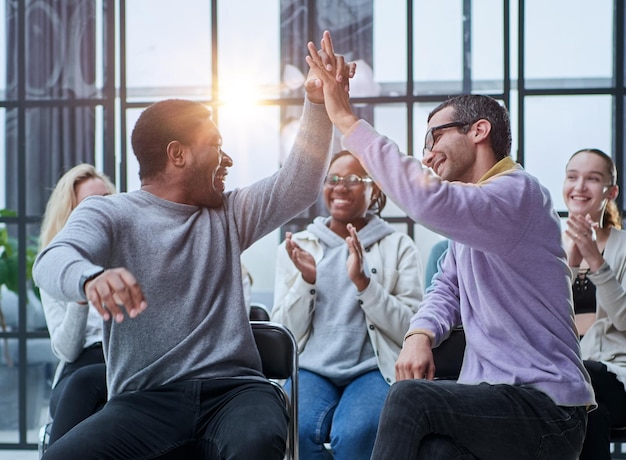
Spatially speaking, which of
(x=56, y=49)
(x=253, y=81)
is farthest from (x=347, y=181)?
(x=56, y=49)

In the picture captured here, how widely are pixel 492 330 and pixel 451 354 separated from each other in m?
0.46

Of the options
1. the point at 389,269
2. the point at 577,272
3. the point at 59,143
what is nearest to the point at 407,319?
the point at 389,269

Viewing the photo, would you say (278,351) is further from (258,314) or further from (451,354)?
(258,314)

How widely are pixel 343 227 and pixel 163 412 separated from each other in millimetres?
1311

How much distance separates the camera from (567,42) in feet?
12.1

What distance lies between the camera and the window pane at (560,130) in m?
3.70

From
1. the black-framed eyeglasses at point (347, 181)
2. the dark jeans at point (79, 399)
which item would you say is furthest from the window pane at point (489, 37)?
the dark jeans at point (79, 399)

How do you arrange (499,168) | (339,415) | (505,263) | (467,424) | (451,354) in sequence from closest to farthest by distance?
1. (467,424)
2. (505,263)
3. (499,168)
4. (451,354)
5. (339,415)

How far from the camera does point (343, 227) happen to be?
3.03 meters

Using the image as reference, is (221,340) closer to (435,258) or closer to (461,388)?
(461,388)

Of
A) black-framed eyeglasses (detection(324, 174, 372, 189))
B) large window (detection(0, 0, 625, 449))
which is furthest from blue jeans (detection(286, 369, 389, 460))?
large window (detection(0, 0, 625, 449))

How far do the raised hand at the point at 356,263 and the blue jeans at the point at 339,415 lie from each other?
0.30 meters

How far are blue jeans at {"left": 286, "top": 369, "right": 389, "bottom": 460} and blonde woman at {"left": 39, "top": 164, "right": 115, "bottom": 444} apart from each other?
2.04 ft

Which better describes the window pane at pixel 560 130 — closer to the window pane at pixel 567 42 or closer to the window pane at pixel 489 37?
the window pane at pixel 567 42
